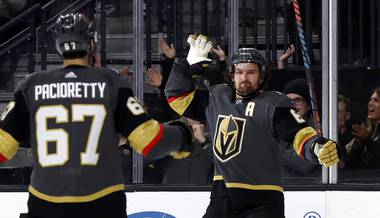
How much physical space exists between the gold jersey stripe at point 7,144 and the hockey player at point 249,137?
124 centimetres

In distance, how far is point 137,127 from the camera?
354 centimetres

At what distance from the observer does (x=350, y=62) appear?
18.9 feet

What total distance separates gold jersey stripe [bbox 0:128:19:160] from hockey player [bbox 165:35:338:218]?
1242 millimetres

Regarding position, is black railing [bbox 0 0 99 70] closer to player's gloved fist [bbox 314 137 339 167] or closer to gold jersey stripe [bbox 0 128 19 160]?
player's gloved fist [bbox 314 137 339 167]

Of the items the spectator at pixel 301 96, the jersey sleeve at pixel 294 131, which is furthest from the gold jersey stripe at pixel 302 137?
the spectator at pixel 301 96

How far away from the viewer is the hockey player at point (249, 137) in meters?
4.52

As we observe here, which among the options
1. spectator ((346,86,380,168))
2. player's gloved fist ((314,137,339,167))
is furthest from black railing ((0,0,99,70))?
player's gloved fist ((314,137,339,167))

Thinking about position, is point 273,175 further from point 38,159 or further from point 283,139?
point 38,159

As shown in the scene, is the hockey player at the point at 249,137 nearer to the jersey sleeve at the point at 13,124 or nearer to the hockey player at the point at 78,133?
the hockey player at the point at 78,133

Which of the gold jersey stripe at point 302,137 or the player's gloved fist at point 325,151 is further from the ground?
the gold jersey stripe at point 302,137

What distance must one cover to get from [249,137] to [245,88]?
25 centimetres

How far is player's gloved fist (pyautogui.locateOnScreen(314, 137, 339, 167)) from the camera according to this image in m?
4.29

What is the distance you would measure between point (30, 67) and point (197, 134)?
1128mm

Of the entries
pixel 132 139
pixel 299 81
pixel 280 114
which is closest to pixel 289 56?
pixel 299 81
